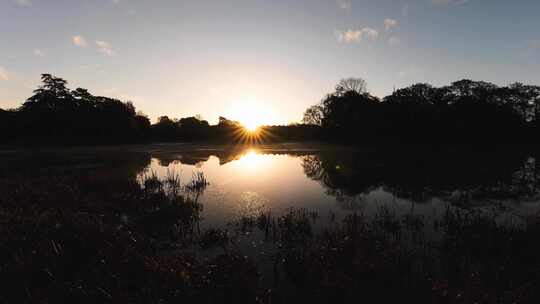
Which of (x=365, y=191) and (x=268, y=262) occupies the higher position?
(x=365, y=191)

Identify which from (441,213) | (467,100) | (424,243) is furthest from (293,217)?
(467,100)

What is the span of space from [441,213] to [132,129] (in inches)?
4112

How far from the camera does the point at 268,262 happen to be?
8.02 metres

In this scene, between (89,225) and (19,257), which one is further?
(89,225)

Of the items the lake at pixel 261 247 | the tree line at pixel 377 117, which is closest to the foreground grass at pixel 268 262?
the lake at pixel 261 247

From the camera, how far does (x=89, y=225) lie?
8.70 meters

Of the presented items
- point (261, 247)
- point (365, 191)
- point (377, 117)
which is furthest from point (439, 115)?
point (261, 247)

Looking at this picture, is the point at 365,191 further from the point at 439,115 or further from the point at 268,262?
the point at 439,115

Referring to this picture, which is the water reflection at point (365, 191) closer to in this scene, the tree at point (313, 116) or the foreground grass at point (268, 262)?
the foreground grass at point (268, 262)

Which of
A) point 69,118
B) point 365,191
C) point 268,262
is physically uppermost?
point 69,118

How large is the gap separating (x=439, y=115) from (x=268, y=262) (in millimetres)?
89157

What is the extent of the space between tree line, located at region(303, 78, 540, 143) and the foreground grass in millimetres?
77445

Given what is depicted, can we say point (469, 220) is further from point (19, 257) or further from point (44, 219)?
point (44, 219)

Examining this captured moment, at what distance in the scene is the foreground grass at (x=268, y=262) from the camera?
5.82 meters
